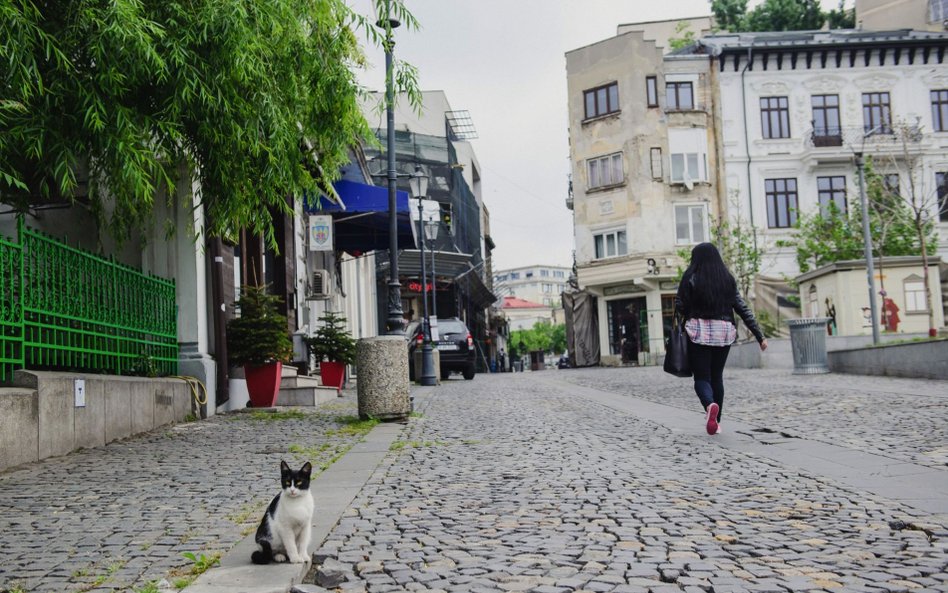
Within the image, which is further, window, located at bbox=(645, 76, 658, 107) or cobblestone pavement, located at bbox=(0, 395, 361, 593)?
window, located at bbox=(645, 76, 658, 107)

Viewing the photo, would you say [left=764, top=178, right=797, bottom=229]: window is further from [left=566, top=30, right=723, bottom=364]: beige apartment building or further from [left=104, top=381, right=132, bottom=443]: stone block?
[left=104, top=381, right=132, bottom=443]: stone block

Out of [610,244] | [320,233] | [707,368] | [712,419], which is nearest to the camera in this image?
[712,419]

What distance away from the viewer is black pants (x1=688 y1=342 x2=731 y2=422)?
896 centimetres

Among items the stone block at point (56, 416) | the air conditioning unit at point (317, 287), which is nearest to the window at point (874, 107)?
the air conditioning unit at point (317, 287)

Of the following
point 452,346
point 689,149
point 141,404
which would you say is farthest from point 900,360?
point 689,149

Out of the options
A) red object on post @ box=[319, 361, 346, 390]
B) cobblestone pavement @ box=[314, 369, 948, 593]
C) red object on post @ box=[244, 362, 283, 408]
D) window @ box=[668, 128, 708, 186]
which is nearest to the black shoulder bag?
cobblestone pavement @ box=[314, 369, 948, 593]

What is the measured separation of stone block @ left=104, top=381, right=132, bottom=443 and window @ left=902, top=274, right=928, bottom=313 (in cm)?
2100

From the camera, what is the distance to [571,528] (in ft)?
15.3

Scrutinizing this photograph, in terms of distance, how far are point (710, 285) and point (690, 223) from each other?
34.4 metres

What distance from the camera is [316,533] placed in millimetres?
4586

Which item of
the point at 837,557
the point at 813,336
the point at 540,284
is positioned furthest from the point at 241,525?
the point at 540,284

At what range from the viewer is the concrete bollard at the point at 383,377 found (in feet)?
35.6

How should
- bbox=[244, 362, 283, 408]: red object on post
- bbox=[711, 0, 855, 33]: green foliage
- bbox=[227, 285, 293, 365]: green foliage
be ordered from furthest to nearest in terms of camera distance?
bbox=[711, 0, 855, 33]: green foliage, bbox=[244, 362, 283, 408]: red object on post, bbox=[227, 285, 293, 365]: green foliage

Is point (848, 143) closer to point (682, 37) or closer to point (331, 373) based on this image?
point (682, 37)
